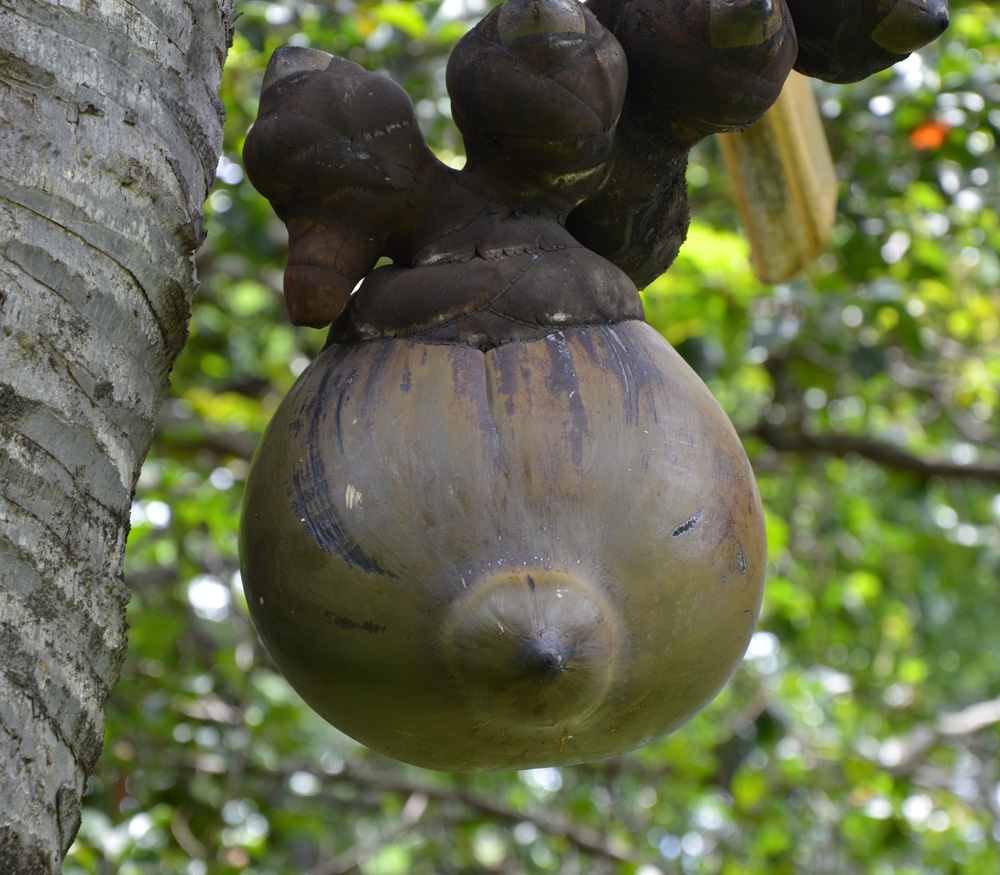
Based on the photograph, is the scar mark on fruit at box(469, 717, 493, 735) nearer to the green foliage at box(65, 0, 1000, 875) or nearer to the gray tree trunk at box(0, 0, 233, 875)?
the gray tree trunk at box(0, 0, 233, 875)

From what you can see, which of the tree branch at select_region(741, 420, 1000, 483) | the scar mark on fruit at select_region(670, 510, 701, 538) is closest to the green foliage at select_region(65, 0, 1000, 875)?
the tree branch at select_region(741, 420, 1000, 483)

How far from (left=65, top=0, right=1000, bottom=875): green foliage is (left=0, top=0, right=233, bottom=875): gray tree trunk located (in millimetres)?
1789

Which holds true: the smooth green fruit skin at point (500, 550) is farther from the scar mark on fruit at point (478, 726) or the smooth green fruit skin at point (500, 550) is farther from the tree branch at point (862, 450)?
the tree branch at point (862, 450)

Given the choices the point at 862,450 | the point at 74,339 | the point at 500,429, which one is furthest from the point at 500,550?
the point at 862,450

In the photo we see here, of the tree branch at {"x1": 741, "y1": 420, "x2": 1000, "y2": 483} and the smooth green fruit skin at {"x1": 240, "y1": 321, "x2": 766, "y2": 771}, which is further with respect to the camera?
the tree branch at {"x1": 741, "y1": 420, "x2": 1000, "y2": 483}

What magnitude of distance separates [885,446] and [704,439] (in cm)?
303

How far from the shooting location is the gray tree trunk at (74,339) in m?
0.85

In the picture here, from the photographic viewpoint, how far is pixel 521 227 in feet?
3.65

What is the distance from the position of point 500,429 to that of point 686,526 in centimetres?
18

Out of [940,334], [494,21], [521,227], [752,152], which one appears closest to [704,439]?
[521,227]

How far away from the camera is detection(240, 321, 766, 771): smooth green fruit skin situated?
91cm

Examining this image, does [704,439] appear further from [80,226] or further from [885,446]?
[885,446]

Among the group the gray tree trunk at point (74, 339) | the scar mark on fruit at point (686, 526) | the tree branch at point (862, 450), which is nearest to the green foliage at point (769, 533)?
the tree branch at point (862, 450)

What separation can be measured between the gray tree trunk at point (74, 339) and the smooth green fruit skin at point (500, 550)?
0.15 meters
